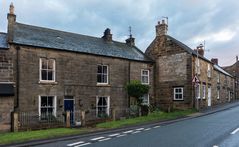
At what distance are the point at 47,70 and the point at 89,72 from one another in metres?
4.26

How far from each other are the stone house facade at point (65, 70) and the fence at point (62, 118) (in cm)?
33

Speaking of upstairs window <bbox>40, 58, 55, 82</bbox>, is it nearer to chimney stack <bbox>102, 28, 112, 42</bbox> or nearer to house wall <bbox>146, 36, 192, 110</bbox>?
chimney stack <bbox>102, 28, 112, 42</bbox>

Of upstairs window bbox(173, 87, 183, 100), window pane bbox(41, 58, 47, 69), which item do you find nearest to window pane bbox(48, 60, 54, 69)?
window pane bbox(41, 58, 47, 69)

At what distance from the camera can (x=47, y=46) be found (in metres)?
23.6

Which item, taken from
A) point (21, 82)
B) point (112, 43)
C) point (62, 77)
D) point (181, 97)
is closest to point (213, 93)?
point (181, 97)

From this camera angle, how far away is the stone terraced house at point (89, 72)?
21906mm

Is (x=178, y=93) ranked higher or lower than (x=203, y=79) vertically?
lower

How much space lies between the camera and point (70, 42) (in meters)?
27.0

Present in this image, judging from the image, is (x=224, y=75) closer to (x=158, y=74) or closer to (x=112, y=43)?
(x=158, y=74)

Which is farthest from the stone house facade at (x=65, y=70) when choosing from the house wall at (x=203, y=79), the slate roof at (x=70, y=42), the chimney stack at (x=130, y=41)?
the house wall at (x=203, y=79)

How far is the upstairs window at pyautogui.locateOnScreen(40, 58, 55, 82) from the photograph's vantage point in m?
23.5

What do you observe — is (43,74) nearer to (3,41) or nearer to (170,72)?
(3,41)

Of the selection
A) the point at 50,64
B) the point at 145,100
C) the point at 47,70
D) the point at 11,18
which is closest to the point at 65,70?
the point at 50,64

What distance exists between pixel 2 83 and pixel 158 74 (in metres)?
18.5
